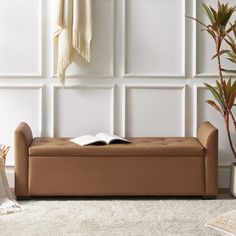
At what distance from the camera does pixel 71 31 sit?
4.39 meters

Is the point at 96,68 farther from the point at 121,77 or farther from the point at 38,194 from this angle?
the point at 38,194

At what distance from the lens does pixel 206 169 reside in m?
4.02

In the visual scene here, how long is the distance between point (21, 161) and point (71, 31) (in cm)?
114

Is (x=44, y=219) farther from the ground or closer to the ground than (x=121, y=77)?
closer to the ground

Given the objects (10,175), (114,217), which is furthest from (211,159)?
(10,175)

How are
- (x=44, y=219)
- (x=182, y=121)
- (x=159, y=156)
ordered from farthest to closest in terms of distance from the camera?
1. (x=182, y=121)
2. (x=159, y=156)
3. (x=44, y=219)

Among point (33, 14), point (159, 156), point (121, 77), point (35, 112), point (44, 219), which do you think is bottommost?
point (44, 219)

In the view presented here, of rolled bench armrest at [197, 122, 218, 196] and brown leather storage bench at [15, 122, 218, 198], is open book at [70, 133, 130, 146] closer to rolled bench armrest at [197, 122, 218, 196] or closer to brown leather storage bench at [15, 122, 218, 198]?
Result: brown leather storage bench at [15, 122, 218, 198]

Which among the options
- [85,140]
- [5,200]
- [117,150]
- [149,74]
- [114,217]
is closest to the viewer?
[114,217]

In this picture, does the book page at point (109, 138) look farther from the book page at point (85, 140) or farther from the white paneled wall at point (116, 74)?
the white paneled wall at point (116, 74)

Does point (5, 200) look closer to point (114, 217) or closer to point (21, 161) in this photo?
point (21, 161)

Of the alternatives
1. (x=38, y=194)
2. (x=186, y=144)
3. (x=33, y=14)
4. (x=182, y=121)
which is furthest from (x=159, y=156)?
(x=33, y=14)

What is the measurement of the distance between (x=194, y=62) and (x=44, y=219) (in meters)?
1.86

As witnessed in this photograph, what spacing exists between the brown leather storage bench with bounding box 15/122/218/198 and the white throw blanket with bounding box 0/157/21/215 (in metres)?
0.11
